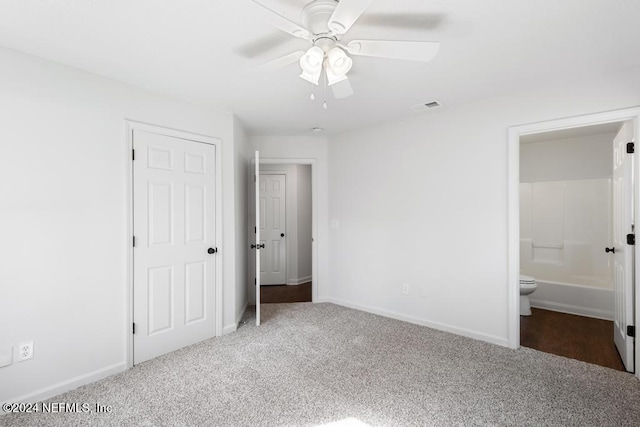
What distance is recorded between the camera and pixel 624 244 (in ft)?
7.90

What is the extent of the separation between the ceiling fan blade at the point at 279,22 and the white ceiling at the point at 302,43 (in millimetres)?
99

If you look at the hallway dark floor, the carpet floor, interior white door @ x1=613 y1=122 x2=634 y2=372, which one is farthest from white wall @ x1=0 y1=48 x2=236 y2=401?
interior white door @ x1=613 y1=122 x2=634 y2=372

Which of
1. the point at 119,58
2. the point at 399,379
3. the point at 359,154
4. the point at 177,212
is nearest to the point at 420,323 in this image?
the point at 399,379

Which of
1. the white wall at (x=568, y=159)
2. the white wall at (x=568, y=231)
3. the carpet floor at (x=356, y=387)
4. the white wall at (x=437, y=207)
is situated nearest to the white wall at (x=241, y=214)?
the carpet floor at (x=356, y=387)

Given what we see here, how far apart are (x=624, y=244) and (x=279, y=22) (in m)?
2.99

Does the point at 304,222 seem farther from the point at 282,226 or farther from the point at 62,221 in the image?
the point at 62,221

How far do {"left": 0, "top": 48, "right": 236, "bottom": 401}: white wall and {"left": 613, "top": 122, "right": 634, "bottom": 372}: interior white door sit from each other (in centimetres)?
389

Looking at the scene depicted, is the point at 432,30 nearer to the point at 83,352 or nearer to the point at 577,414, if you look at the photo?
the point at 577,414

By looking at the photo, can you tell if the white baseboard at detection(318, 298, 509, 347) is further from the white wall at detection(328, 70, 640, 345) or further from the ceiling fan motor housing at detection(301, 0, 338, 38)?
the ceiling fan motor housing at detection(301, 0, 338, 38)

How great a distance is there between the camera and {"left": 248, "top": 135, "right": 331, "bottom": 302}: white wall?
13.7 feet

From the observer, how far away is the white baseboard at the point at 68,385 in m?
2.00

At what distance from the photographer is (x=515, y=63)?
2184 millimetres

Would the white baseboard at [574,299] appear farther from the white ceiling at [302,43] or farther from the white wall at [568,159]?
the white ceiling at [302,43]

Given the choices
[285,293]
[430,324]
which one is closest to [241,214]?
[285,293]
